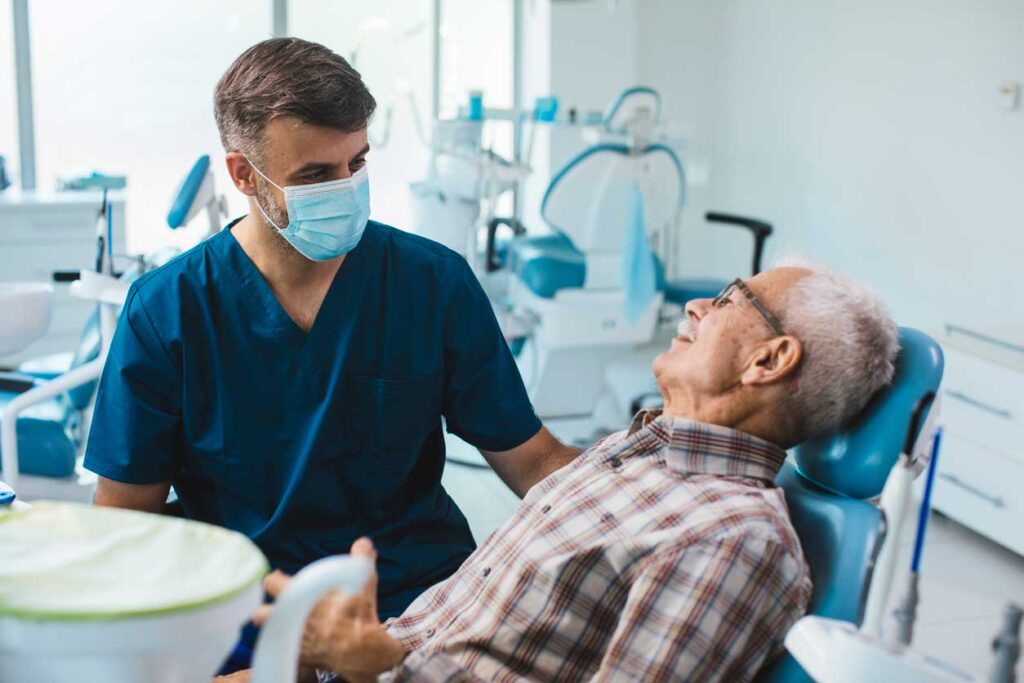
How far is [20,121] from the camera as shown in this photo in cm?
475

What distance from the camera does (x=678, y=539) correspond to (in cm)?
117

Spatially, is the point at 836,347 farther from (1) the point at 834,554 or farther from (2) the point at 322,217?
(2) the point at 322,217

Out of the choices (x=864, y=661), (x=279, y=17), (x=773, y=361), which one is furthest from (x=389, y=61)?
(x=864, y=661)

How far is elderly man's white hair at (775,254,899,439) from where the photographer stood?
127 cm

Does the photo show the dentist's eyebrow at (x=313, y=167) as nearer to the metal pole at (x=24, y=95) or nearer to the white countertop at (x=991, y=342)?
the white countertop at (x=991, y=342)

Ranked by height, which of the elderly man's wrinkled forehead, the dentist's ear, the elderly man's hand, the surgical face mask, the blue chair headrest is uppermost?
the dentist's ear

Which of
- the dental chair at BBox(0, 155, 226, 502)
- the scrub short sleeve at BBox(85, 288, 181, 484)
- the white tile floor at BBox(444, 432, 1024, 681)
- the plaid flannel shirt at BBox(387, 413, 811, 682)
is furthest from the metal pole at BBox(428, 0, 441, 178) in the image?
the plaid flannel shirt at BBox(387, 413, 811, 682)

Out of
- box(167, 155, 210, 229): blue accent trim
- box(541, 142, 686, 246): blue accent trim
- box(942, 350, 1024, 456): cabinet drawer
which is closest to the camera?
box(167, 155, 210, 229): blue accent trim

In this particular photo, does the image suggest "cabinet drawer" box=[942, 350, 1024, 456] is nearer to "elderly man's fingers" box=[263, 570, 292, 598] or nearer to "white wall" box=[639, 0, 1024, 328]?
"white wall" box=[639, 0, 1024, 328]

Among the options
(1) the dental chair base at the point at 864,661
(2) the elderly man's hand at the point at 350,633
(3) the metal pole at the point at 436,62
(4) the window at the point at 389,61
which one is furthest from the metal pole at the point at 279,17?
(1) the dental chair base at the point at 864,661

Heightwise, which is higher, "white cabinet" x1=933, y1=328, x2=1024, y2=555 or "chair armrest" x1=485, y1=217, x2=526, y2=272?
"chair armrest" x1=485, y1=217, x2=526, y2=272

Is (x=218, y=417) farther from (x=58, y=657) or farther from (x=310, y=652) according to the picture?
(x=58, y=657)

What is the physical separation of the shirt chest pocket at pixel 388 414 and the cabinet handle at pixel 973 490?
1978 mm

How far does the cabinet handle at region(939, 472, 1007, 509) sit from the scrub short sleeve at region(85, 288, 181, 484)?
2286mm
